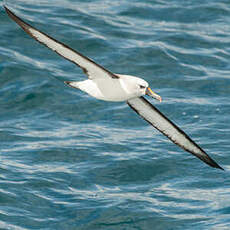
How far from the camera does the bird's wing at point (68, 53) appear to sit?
11336 mm

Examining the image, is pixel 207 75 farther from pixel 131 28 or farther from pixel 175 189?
pixel 175 189

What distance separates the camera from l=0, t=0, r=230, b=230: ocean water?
14.1 metres

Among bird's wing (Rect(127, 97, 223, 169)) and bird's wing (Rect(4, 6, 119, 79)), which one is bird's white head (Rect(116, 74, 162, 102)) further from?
bird's wing (Rect(127, 97, 223, 169))

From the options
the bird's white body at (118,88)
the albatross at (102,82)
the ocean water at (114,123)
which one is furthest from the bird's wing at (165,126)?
the bird's white body at (118,88)

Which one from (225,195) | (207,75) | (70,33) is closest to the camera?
(225,195)

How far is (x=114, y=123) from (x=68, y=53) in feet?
19.1

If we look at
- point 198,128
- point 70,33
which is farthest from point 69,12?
point 198,128

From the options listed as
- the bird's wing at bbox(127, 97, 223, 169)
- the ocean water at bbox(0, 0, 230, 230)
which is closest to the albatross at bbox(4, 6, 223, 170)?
the bird's wing at bbox(127, 97, 223, 169)

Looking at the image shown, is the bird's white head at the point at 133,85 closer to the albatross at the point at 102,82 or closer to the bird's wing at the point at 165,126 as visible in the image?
the albatross at the point at 102,82

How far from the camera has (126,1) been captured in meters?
24.2

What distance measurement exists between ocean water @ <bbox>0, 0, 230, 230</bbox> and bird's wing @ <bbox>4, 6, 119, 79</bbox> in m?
3.30

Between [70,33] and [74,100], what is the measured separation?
401cm

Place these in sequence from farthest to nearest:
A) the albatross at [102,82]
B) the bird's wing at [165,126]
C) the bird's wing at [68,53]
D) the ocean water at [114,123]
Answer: the ocean water at [114,123]
the bird's wing at [165,126]
the albatross at [102,82]
the bird's wing at [68,53]

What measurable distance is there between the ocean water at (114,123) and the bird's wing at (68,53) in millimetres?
3300
